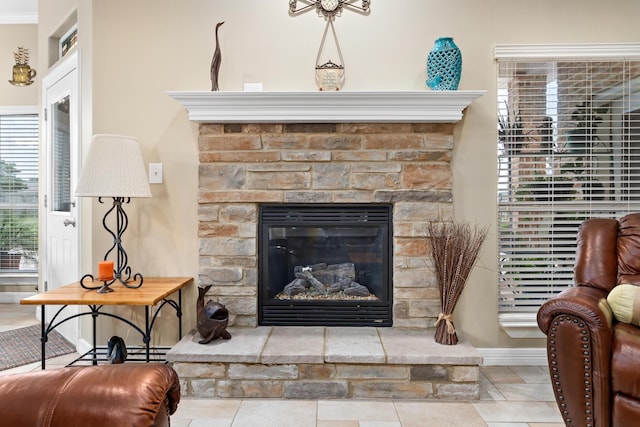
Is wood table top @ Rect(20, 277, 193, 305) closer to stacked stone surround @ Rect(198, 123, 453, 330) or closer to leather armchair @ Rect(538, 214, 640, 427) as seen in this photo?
stacked stone surround @ Rect(198, 123, 453, 330)

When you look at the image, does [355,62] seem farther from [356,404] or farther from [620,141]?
[356,404]

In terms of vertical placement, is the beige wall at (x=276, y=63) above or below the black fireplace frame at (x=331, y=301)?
above

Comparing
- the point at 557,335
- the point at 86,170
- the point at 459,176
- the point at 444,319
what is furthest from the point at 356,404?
the point at 86,170

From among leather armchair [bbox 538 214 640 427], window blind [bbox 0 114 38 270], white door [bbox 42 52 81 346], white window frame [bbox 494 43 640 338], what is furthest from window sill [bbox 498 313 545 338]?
window blind [bbox 0 114 38 270]

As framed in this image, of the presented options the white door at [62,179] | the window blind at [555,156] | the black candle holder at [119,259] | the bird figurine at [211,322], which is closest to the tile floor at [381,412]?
the bird figurine at [211,322]

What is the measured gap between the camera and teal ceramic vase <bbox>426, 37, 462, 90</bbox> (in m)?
2.45

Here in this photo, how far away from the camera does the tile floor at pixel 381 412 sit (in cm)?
194

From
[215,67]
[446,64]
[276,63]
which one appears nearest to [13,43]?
[215,67]

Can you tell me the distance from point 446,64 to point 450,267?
46.2 inches

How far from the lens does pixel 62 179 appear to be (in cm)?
321

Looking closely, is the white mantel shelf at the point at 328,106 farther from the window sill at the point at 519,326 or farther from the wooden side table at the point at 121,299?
the window sill at the point at 519,326

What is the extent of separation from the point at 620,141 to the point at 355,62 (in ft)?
5.74

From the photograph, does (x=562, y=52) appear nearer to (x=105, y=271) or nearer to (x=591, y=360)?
(x=591, y=360)

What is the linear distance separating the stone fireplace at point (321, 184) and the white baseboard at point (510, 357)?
0.46 metres
